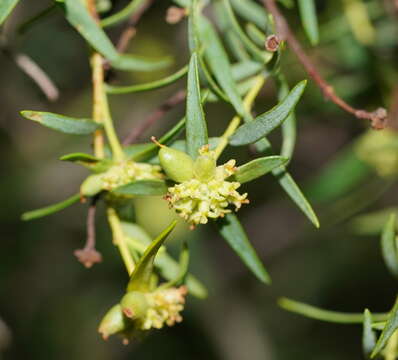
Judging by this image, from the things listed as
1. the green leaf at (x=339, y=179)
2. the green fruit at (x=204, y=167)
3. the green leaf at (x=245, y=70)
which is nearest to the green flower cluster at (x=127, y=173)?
the green fruit at (x=204, y=167)

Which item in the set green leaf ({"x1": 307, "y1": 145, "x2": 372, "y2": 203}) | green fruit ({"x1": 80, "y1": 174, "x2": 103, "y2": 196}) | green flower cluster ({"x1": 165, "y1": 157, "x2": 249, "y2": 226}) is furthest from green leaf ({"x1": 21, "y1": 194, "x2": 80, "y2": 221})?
green leaf ({"x1": 307, "y1": 145, "x2": 372, "y2": 203})

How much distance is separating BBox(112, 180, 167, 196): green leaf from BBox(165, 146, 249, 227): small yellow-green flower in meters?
0.03

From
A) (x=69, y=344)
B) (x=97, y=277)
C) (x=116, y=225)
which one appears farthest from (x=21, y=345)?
(x=116, y=225)

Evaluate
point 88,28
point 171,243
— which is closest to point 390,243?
point 88,28

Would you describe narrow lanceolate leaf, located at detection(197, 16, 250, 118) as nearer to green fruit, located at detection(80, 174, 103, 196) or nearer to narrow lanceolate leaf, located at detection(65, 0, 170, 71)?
narrow lanceolate leaf, located at detection(65, 0, 170, 71)

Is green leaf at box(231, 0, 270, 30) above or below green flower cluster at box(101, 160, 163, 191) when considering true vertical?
above

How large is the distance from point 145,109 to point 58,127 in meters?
2.27

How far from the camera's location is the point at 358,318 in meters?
1.24

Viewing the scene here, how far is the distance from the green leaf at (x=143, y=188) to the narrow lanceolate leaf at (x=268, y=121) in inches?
5.6

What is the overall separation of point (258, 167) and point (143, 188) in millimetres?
198

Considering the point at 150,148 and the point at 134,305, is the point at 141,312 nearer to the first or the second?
the point at 134,305

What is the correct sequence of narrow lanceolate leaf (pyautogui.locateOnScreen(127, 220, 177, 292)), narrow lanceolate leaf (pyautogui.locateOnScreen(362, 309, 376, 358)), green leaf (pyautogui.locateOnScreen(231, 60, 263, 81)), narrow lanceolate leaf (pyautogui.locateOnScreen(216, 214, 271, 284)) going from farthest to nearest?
green leaf (pyautogui.locateOnScreen(231, 60, 263, 81)), narrow lanceolate leaf (pyautogui.locateOnScreen(216, 214, 271, 284)), narrow lanceolate leaf (pyautogui.locateOnScreen(362, 309, 376, 358)), narrow lanceolate leaf (pyautogui.locateOnScreen(127, 220, 177, 292))

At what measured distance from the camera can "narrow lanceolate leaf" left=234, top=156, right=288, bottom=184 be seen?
39.7 inches

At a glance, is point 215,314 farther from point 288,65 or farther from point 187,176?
point 187,176
